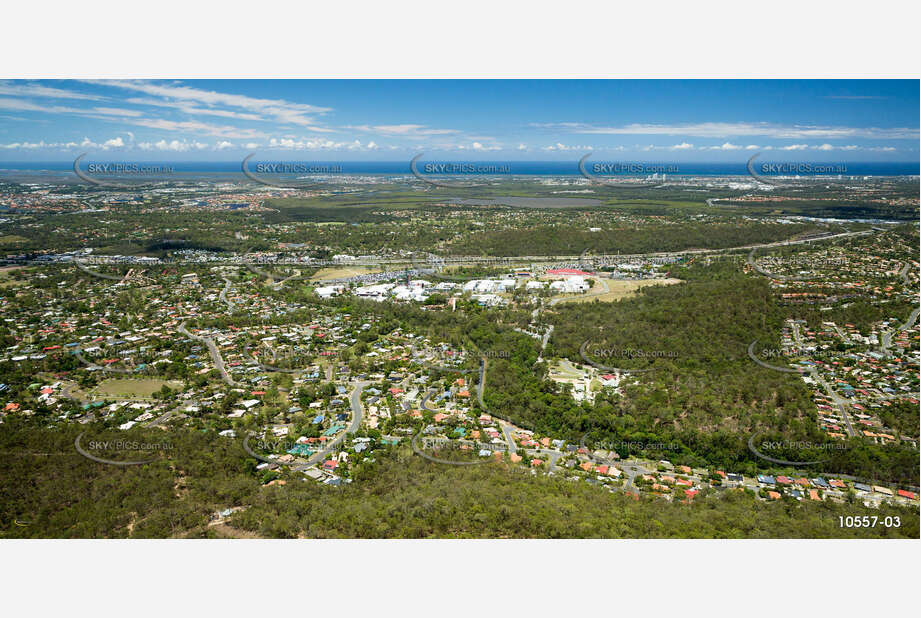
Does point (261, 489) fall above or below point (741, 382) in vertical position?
below

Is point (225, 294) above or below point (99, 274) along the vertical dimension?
below

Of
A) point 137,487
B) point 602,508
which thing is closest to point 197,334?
point 137,487

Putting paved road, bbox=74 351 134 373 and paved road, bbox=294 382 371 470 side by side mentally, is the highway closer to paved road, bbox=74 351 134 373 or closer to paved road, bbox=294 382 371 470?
paved road, bbox=74 351 134 373

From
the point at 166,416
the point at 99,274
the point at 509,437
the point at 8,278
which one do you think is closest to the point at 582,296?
the point at 509,437

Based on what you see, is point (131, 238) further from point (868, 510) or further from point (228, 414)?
point (868, 510)

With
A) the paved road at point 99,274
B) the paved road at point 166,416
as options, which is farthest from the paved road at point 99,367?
the paved road at point 99,274

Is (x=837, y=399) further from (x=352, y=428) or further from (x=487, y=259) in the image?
(x=487, y=259)

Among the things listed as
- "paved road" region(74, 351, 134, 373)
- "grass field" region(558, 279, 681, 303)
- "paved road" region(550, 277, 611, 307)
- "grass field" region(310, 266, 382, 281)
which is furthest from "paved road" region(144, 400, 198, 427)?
"grass field" region(558, 279, 681, 303)

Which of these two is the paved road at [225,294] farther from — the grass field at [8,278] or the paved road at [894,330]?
the paved road at [894,330]
